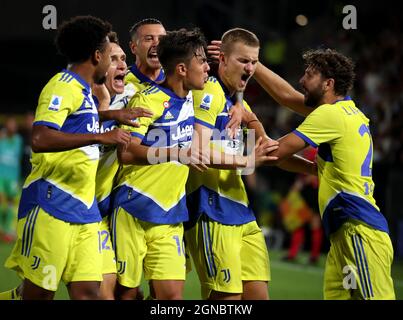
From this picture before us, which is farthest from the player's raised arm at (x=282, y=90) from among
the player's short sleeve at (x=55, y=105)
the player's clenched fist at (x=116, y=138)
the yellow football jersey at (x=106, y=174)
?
the player's short sleeve at (x=55, y=105)

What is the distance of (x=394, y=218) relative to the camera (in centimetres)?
1309

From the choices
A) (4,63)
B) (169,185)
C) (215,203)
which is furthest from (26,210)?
(4,63)

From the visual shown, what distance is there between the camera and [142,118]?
566 cm

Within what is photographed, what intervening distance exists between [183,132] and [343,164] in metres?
1.14

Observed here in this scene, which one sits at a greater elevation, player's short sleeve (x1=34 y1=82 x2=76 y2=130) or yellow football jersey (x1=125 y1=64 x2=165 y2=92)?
yellow football jersey (x1=125 y1=64 x2=165 y2=92)

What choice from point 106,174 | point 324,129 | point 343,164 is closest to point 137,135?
point 106,174

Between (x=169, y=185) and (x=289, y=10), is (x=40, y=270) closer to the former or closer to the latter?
(x=169, y=185)

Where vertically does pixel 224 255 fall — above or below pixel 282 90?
below

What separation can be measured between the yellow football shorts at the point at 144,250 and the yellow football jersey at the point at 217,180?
381 mm

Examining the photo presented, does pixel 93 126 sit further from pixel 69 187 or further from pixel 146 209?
pixel 146 209

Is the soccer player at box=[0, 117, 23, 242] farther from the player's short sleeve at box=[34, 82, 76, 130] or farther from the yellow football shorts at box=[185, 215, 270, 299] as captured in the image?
the player's short sleeve at box=[34, 82, 76, 130]

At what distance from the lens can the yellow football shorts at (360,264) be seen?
18.4 ft

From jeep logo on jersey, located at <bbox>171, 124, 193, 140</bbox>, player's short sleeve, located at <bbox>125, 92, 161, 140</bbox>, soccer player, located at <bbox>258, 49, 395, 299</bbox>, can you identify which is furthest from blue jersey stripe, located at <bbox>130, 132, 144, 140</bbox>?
soccer player, located at <bbox>258, 49, 395, 299</bbox>

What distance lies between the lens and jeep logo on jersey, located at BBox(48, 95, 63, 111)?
16.6ft
